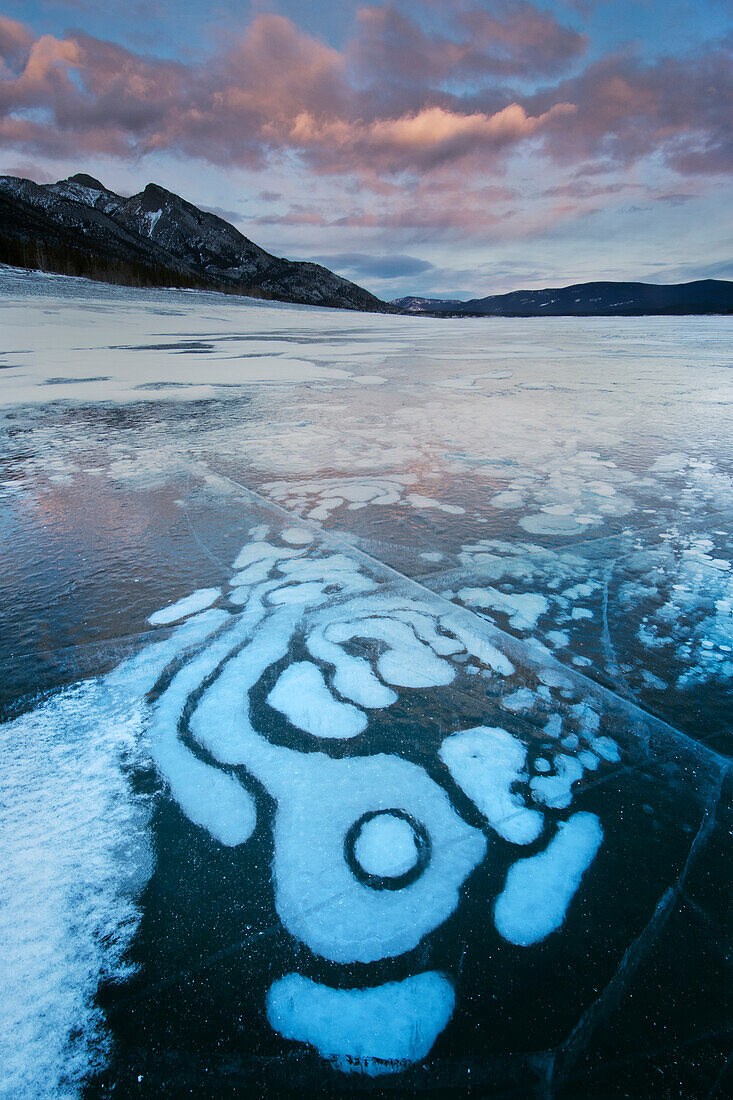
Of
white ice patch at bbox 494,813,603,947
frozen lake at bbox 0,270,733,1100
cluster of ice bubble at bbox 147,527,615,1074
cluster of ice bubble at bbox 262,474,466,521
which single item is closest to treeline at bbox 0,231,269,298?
cluster of ice bubble at bbox 262,474,466,521

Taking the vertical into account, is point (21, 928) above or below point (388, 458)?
below

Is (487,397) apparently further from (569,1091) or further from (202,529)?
(569,1091)

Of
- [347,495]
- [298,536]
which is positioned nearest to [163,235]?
[347,495]

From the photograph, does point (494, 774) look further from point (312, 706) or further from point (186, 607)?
point (186, 607)

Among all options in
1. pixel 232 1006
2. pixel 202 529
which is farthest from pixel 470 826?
pixel 202 529

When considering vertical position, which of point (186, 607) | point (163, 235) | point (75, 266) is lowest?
point (186, 607)

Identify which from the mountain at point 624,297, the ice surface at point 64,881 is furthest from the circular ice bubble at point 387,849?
the mountain at point 624,297

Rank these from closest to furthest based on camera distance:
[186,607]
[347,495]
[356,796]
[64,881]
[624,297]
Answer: [64,881], [356,796], [186,607], [347,495], [624,297]
